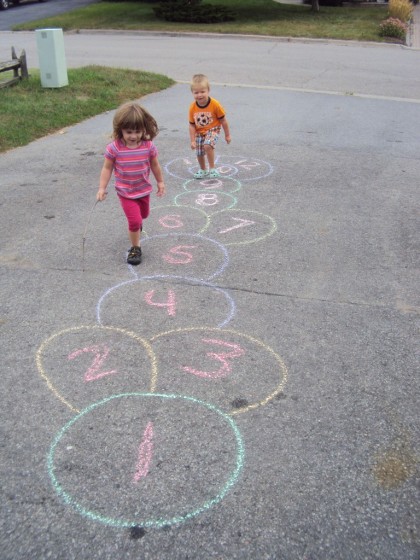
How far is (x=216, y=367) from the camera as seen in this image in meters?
3.15

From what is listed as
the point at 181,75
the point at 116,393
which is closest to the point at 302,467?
the point at 116,393

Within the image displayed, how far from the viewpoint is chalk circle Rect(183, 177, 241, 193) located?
5941mm

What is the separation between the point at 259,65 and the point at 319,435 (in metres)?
12.3

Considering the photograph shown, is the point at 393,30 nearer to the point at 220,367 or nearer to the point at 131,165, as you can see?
the point at 131,165

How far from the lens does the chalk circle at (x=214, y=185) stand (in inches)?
234

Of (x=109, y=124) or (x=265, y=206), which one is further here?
(x=109, y=124)

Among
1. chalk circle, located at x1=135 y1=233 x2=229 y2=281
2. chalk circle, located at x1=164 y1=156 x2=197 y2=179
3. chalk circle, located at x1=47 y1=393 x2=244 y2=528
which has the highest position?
chalk circle, located at x1=164 y1=156 x2=197 y2=179

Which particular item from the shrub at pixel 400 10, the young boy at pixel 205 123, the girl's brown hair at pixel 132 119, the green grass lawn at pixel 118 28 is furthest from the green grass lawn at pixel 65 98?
the shrub at pixel 400 10

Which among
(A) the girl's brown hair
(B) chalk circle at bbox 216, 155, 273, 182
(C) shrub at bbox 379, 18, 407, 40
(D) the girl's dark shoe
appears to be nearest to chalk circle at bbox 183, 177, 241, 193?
(B) chalk circle at bbox 216, 155, 273, 182

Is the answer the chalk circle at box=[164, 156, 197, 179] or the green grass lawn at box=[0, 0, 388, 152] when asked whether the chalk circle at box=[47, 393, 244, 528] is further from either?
the green grass lawn at box=[0, 0, 388, 152]

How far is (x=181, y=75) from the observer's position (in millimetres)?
12375

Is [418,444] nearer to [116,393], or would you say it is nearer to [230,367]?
[230,367]

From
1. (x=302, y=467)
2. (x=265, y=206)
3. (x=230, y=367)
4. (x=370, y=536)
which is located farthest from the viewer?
(x=265, y=206)

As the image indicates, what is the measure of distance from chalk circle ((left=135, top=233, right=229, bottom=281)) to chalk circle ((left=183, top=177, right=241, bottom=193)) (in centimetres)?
123
